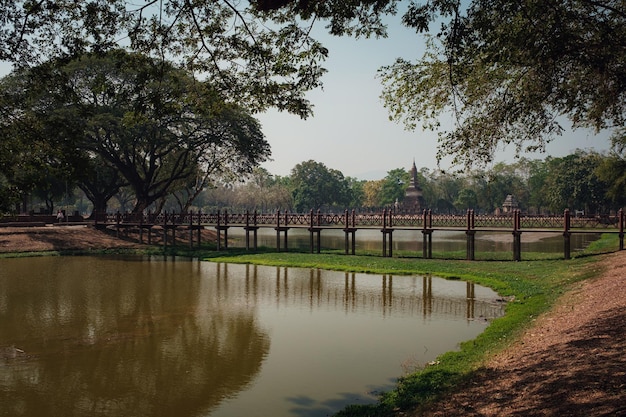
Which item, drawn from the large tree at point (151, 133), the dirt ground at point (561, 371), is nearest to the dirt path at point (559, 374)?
the dirt ground at point (561, 371)

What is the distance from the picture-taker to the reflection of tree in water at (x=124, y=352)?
1011 cm

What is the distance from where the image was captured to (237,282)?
26.1 meters

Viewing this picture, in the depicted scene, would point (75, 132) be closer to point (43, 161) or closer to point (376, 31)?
point (43, 161)

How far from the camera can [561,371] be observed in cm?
901

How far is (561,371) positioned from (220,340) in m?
9.00

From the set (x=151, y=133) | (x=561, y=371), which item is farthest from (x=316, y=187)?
(x=561, y=371)

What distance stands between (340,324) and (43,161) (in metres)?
9.85

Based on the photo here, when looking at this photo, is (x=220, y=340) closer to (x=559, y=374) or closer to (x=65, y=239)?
(x=559, y=374)

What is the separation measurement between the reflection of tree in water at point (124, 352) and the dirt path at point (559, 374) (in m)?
5.01

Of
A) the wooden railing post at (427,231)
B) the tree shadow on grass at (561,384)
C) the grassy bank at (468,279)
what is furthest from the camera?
the wooden railing post at (427,231)

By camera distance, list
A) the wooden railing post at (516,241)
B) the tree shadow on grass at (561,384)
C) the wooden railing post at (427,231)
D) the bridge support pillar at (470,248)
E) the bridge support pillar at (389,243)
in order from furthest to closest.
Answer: the bridge support pillar at (389,243) → the wooden railing post at (427,231) → the bridge support pillar at (470,248) → the wooden railing post at (516,241) → the tree shadow on grass at (561,384)

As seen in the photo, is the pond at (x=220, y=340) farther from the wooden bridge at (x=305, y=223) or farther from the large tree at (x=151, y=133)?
the large tree at (x=151, y=133)

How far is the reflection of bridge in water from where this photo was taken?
61.4ft

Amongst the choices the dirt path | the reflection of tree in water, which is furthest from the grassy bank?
the reflection of tree in water
